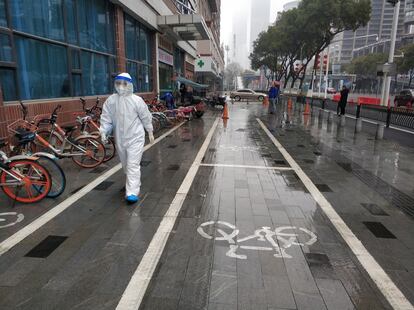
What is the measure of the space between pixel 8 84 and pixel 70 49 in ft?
9.95

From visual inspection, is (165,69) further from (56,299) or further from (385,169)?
(56,299)

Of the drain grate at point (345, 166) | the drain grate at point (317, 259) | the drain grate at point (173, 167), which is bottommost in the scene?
the drain grate at point (317, 259)

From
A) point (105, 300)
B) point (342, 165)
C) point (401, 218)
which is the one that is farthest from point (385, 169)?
point (105, 300)

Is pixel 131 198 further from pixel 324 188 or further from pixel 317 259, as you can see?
pixel 324 188

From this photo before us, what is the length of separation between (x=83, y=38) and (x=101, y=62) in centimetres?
155

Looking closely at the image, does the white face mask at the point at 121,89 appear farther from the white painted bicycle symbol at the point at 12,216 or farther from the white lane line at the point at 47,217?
the white painted bicycle symbol at the point at 12,216

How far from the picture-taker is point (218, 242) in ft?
12.4

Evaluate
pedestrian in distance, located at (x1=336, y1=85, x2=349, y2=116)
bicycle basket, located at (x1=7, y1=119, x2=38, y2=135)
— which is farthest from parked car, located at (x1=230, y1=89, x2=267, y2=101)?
bicycle basket, located at (x1=7, y1=119, x2=38, y2=135)

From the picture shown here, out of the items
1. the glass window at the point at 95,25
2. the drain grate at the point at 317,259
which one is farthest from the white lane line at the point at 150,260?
the glass window at the point at 95,25

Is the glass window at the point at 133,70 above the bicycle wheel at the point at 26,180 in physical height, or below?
above

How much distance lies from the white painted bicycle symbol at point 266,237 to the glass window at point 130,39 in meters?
13.4

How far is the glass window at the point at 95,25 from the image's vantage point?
36.5 feet

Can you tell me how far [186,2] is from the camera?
28.9 m

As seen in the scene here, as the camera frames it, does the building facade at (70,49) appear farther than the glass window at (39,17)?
No
